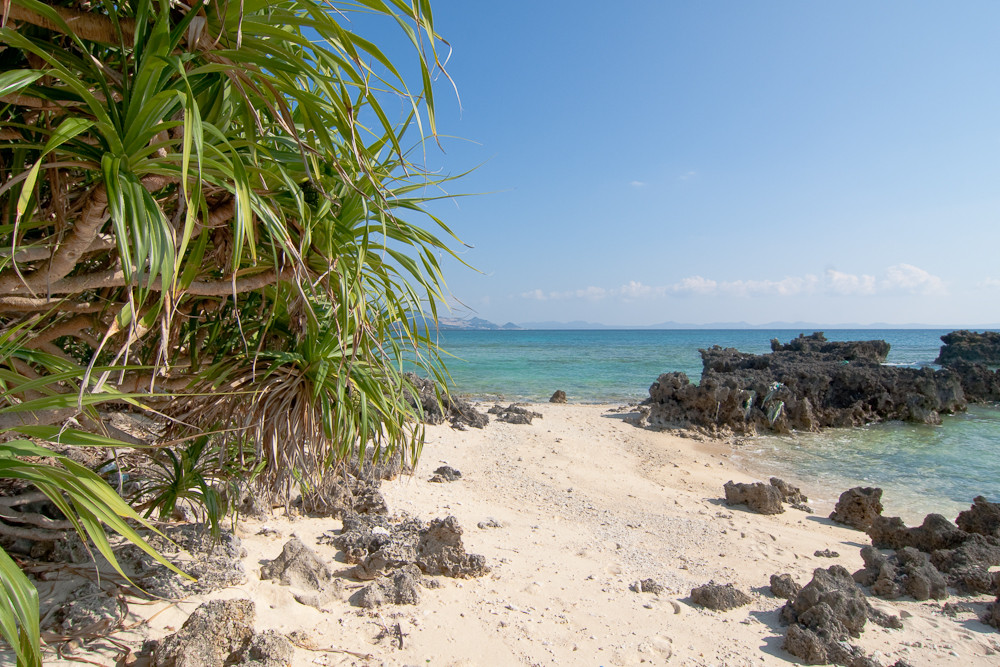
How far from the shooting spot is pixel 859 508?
5.59m

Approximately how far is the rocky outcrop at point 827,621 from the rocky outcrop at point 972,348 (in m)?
27.6

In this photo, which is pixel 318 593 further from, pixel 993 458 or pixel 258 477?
pixel 993 458

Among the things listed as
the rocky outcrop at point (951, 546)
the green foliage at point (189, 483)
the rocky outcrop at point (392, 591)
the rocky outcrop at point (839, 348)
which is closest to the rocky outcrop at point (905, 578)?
the rocky outcrop at point (951, 546)

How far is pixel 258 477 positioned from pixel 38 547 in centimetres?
93

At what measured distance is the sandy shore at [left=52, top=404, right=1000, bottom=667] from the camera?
250cm

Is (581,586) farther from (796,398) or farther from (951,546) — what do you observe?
(796,398)

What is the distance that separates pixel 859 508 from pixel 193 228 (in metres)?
6.41

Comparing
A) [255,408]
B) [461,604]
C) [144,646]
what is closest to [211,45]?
[255,408]

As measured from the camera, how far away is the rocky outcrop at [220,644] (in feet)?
6.22

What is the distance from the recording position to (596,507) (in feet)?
17.7

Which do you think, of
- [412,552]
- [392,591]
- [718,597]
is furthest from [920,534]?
[392,591]

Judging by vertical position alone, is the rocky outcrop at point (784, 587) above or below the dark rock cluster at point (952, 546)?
above

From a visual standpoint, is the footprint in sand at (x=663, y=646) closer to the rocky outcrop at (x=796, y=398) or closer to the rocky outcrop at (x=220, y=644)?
the rocky outcrop at (x=220, y=644)

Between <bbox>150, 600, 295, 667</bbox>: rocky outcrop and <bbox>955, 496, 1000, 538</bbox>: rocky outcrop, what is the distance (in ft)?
Answer: 18.8
